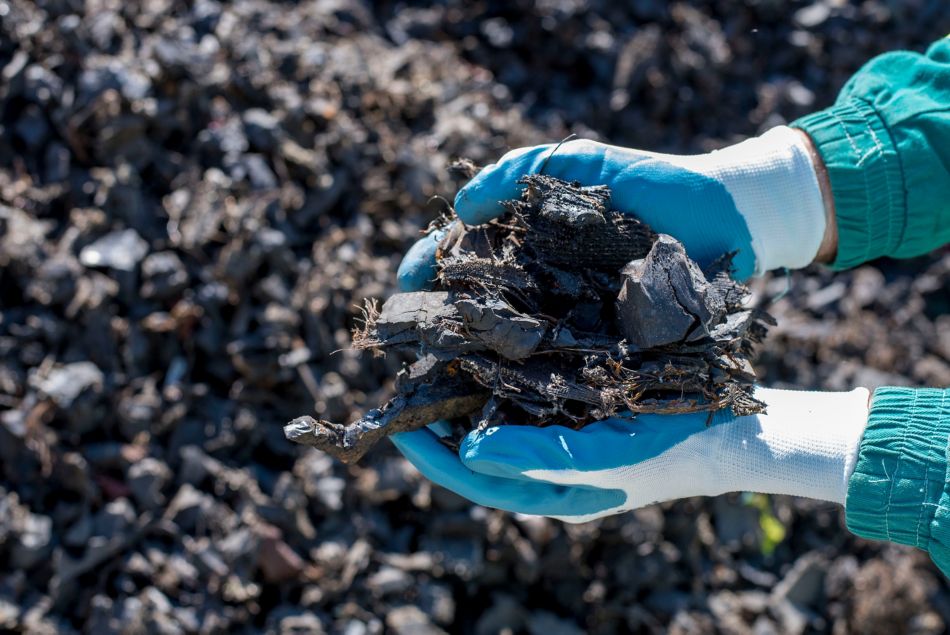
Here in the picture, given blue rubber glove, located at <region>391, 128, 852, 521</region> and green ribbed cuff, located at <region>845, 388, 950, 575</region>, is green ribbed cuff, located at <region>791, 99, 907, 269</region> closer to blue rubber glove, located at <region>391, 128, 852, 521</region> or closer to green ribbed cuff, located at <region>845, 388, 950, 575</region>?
blue rubber glove, located at <region>391, 128, 852, 521</region>

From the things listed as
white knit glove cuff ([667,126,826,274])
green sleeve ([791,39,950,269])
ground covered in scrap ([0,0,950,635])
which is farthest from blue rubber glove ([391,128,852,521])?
ground covered in scrap ([0,0,950,635])

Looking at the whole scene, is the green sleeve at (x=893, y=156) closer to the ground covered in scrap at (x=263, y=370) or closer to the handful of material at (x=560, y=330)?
the handful of material at (x=560, y=330)

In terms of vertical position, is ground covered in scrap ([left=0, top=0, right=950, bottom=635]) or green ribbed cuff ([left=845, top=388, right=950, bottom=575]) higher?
green ribbed cuff ([left=845, top=388, right=950, bottom=575])

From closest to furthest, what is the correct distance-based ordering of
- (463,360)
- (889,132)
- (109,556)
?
(463,360) < (889,132) < (109,556)

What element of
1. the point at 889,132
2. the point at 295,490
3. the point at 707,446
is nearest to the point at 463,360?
the point at 707,446

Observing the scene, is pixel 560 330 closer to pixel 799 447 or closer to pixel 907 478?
pixel 799 447

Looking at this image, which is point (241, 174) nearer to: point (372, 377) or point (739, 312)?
point (372, 377)

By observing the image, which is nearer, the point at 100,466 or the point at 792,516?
the point at 100,466
